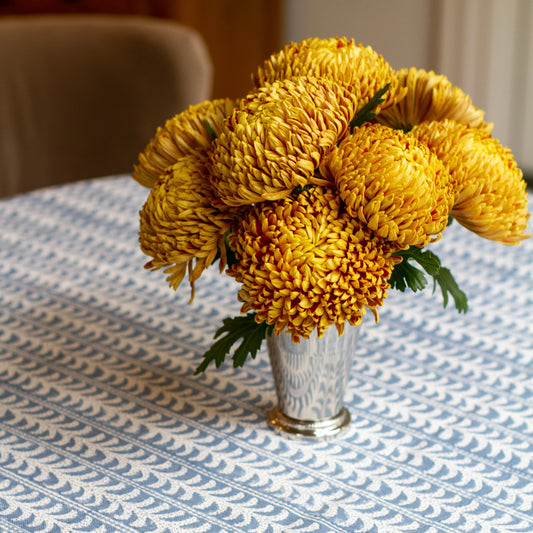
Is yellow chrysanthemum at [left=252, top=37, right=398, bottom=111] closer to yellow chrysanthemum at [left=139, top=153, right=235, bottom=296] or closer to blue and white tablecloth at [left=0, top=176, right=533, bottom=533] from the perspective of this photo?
yellow chrysanthemum at [left=139, top=153, right=235, bottom=296]

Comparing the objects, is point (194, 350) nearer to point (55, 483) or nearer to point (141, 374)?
point (141, 374)

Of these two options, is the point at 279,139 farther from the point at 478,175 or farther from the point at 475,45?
the point at 475,45

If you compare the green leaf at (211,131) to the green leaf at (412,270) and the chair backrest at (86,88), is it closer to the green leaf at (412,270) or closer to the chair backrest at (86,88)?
the green leaf at (412,270)

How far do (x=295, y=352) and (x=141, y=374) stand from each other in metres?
0.18

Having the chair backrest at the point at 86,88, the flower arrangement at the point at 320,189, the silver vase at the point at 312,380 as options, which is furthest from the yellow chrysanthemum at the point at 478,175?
the chair backrest at the point at 86,88

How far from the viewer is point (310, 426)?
0.57 metres

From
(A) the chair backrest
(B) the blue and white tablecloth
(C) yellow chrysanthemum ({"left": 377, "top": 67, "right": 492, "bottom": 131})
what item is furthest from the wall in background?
(C) yellow chrysanthemum ({"left": 377, "top": 67, "right": 492, "bottom": 131})

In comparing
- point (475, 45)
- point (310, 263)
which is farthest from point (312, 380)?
point (475, 45)

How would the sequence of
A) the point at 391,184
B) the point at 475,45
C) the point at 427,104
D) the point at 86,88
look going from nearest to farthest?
1. the point at 391,184
2. the point at 427,104
3. the point at 86,88
4. the point at 475,45

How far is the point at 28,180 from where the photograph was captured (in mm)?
1574

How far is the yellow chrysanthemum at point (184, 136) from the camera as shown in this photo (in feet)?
1.67

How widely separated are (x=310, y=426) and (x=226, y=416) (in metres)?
0.07

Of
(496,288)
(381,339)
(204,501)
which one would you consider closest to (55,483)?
(204,501)

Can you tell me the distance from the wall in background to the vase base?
6.33ft
